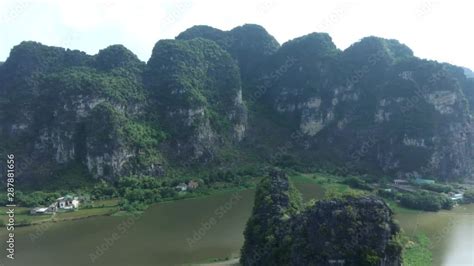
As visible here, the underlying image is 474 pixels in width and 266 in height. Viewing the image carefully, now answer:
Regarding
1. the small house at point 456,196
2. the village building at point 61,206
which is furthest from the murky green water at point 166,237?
the village building at point 61,206

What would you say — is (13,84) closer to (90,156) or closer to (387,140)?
(90,156)

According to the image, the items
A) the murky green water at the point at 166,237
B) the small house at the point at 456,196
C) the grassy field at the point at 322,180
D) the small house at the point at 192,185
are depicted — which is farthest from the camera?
the grassy field at the point at 322,180

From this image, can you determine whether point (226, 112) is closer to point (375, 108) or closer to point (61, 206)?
point (375, 108)

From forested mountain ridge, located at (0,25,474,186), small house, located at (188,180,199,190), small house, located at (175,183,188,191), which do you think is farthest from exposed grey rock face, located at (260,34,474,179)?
small house, located at (175,183,188,191)

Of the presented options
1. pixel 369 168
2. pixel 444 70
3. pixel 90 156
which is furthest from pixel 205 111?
pixel 444 70

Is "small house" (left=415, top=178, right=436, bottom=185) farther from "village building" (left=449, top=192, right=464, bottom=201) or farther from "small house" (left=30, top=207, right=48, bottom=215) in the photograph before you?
"small house" (left=30, top=207, right=48, bottom=215)

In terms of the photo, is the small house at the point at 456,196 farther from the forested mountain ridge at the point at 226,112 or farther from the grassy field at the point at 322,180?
the grassy field at the point at 322,180
